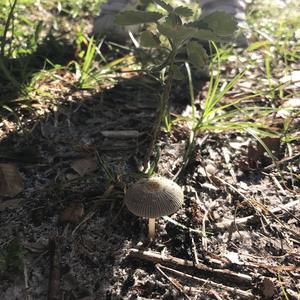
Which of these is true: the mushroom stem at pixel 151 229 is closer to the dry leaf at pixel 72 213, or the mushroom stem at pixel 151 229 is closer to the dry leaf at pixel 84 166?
the dry leaf at pixel 72 213

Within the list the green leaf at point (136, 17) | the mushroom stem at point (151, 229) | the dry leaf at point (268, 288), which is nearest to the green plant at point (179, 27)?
the green leaf at point (136, 17)

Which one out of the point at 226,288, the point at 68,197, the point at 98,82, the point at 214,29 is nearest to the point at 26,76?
the point at 98,82

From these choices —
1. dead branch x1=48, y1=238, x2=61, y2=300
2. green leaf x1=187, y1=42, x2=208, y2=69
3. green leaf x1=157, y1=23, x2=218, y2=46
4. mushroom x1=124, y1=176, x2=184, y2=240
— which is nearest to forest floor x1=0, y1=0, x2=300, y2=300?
dead branch x1=48, y1=238, x2=61, y2=300

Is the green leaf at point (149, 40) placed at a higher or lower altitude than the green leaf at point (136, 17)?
lower

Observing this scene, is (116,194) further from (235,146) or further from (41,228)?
(235,146)

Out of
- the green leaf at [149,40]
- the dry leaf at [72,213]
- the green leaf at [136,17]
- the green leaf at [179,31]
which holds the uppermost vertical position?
the green leaf at [136,17]

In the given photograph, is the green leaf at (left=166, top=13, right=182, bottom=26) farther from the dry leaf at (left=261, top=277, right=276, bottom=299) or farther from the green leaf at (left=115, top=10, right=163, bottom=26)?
the dry leaf at (left=261, top=277, right=276, bottom=299)

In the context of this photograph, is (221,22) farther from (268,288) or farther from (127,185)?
(268,288)
